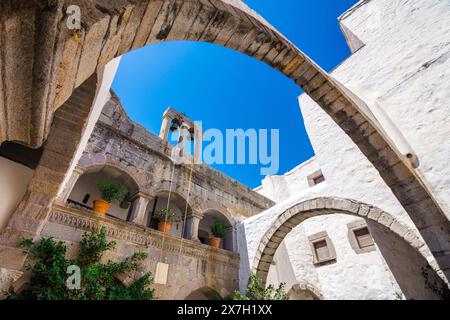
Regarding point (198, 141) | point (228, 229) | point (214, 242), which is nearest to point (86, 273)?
point (214, 242)

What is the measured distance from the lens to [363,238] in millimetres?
8008

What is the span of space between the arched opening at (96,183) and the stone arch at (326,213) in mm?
3792

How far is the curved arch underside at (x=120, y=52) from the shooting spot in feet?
2.35

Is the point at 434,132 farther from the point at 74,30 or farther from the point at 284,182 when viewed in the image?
the point at 284,182

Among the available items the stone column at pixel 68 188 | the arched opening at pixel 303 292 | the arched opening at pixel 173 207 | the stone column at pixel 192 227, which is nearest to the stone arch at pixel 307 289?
the arched opening at pixel 303 292

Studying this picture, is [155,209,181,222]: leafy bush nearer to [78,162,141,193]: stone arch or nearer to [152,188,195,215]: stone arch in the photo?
[152,188,195,215]: stone arch

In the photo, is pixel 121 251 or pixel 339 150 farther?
pixel 339 150

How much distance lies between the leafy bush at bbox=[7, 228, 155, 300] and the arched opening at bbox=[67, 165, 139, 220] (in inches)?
53.5

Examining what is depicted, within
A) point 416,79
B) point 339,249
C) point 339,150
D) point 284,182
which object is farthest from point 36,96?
point 284,182

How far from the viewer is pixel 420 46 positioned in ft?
13.0

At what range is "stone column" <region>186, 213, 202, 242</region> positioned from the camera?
6200mm

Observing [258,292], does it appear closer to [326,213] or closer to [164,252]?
[164,252]

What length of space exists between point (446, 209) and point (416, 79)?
7.21 feet

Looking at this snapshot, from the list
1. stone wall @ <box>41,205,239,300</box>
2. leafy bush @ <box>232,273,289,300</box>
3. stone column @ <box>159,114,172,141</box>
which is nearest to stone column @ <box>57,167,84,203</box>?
stone wall @ <box>41,205,239,300</box>
